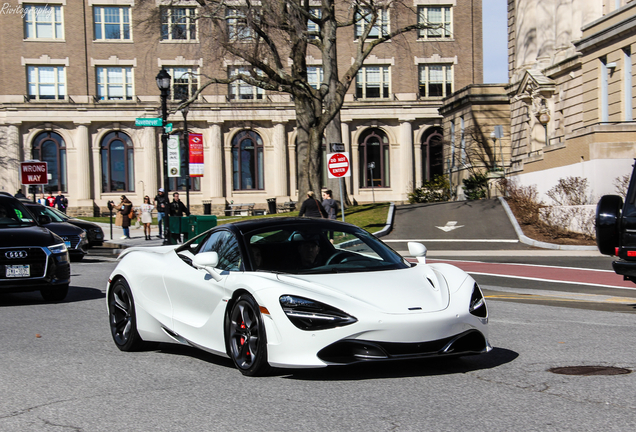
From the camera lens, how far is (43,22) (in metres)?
55.7

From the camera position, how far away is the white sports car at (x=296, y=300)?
19.5 feet

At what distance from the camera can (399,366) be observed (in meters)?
6.81

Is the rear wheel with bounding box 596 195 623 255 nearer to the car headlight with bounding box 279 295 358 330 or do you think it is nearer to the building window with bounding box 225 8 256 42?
the car headlight with bounding box 279 295 358 330

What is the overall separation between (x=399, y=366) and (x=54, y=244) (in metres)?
7.50

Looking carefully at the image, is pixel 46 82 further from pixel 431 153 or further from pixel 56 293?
pixel 56 293

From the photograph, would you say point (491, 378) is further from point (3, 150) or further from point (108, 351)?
point (3, 150)

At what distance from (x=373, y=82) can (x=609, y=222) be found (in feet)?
160

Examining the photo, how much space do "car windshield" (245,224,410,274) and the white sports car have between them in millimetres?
11

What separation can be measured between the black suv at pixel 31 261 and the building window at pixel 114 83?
1795 inches

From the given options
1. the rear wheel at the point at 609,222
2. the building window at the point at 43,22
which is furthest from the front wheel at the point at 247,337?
the building window at the point at 43,22

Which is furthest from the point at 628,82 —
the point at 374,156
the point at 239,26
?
the point at 374,156

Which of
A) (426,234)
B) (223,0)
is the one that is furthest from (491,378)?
(223,0)

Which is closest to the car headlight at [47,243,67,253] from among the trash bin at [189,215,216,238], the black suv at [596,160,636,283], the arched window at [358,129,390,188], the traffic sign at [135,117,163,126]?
the black suv at [596,160,636,283]

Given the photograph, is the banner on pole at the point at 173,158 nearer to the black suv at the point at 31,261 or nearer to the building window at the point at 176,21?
the building window at the point at 176,21
